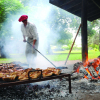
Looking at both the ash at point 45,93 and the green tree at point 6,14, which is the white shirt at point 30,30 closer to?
the ash at point 45,93

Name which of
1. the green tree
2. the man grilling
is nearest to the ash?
the man grilling

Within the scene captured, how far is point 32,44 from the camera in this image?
18.0 ft

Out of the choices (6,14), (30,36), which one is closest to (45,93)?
(30,36)

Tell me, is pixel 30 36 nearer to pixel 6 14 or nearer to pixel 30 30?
pixel 30 30

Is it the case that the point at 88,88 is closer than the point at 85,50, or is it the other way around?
the point at 88,88

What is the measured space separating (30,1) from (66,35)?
1054 centimetres

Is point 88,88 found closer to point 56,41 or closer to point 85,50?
point 85,50

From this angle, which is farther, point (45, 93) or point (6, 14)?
point (6, 14)

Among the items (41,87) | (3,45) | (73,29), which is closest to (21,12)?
(3,45)

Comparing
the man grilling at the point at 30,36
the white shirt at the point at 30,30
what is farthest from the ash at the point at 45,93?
the white shirt at the point at 30,30

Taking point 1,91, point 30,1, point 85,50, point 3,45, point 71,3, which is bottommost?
point 1,91

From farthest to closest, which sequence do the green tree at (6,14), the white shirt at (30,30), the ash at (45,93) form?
the green tree at (6,14)
the white shirt at (30,30)
the ash at (45,93)

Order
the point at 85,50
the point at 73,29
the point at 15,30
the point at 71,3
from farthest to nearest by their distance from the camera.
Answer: the point at 73,29, the point at 15,30, the point at 71,3, the point at 85,50

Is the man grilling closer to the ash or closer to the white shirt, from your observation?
the white shirt
